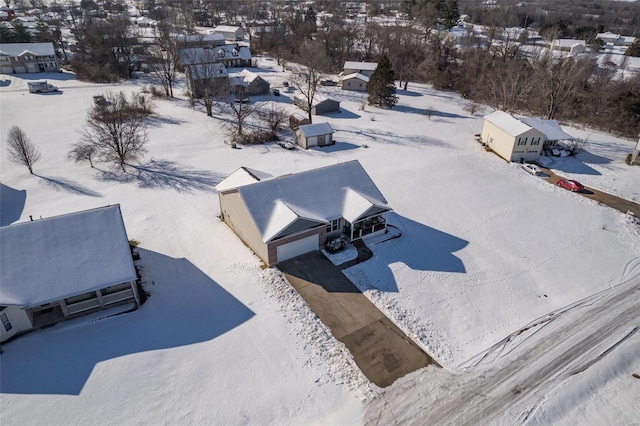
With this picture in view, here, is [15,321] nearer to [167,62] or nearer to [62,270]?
[62,270]

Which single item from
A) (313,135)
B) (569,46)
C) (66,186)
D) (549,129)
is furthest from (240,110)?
(569,46)

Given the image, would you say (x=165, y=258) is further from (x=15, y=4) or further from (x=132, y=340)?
(x=15, y=4)

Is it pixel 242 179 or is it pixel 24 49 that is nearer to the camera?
pixel 242 179

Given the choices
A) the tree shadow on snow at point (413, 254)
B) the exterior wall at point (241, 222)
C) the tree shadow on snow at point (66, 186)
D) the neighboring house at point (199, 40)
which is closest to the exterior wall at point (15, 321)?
the exterior wall at point (241, 222)

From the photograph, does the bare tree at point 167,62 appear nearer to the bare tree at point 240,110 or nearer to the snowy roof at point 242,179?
the bare tree at point 240,110

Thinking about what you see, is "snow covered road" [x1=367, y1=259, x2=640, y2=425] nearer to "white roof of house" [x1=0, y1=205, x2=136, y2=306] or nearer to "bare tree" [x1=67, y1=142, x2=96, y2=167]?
"white roof of house" [x1=0, y1=205, x2=136, y2=306]

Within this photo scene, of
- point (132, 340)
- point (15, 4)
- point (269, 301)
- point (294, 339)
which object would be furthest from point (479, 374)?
point (15, 4)

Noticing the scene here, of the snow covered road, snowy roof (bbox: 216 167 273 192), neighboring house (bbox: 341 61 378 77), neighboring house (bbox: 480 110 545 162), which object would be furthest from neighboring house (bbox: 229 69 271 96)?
the snow covered road
